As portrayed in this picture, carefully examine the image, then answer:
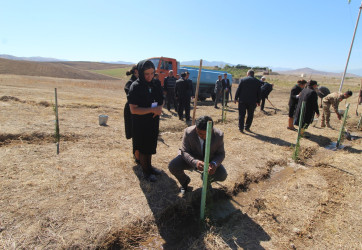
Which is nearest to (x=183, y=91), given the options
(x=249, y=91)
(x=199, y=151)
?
(x=249, y=91)

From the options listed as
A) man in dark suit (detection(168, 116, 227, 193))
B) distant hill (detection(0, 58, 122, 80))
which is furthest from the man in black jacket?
distant hill (detection(0, 58, 122, 80))

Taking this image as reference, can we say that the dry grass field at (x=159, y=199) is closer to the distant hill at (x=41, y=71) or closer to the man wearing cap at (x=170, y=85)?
the man wearing cap at (x=170, y=85)

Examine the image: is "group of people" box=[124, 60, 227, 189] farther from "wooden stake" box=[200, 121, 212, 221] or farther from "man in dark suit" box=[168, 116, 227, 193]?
"wooden stake" box=[200, 121, 212, 221]

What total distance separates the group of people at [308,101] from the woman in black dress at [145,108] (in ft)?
11.6

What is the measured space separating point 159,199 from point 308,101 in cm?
455

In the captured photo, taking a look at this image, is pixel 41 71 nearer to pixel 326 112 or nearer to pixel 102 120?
pixel 102 120

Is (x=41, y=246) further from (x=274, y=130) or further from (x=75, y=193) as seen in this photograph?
(x=274, y=130)

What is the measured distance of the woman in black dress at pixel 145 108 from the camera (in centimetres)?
275

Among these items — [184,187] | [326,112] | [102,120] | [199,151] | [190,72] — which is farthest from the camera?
[190,72]

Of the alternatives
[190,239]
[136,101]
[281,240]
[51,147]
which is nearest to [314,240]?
[281,240]

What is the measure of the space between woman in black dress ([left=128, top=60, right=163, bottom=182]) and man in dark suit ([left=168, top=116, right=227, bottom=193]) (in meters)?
0.49

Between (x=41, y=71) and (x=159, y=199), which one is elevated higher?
(x=41, y=71)

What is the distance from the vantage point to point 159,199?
2.79 meters

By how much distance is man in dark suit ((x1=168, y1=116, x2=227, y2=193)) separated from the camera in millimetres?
2418
